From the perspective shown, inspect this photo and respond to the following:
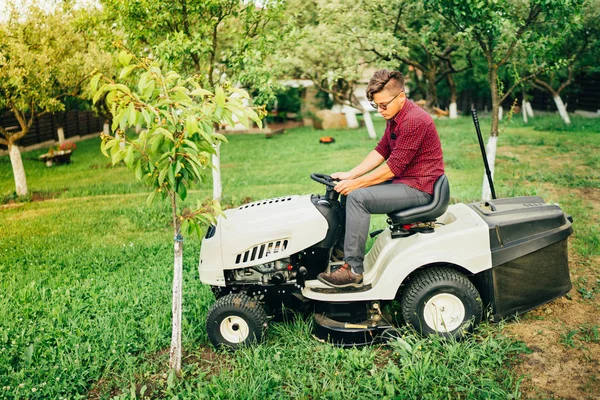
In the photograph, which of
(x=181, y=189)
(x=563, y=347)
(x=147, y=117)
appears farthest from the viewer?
(x=563, y=347)

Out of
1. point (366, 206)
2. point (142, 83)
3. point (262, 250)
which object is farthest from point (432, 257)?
point (142, 83)

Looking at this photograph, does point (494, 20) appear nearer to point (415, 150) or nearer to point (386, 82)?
point (386, 82)

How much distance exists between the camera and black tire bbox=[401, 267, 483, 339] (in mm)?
3850

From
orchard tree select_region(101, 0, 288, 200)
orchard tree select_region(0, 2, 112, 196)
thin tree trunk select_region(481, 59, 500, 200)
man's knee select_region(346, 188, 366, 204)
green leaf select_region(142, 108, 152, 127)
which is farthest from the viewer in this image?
orchard tree select_region(0, 2, 112, 196)

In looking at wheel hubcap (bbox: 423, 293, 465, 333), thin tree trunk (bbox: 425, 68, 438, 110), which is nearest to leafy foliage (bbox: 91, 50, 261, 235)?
wheel hubcap (bbox: 423, 293, 465, 333)

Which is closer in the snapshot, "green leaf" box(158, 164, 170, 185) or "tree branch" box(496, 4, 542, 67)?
"green leaf" box(158, 164, 170, 185)

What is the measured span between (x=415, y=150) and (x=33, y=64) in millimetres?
8916

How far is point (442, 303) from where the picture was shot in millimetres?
3932

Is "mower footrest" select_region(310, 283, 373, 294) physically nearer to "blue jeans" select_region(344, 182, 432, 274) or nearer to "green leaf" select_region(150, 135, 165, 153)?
"blue jeans" select_region(344, 182, 432, 274)

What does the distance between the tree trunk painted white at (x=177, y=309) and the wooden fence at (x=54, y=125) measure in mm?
13982

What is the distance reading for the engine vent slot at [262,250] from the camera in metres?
3.98

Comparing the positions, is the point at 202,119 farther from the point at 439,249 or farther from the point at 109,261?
Result: the point at 109,261

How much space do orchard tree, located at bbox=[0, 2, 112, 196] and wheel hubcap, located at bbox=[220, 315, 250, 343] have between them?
688 cm

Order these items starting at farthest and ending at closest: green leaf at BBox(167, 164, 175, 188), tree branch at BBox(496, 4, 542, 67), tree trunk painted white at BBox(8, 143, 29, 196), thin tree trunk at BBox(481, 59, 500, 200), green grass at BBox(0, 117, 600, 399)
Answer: tree trunk painted white at BBox(8, 143, 29, 196), thin tree trunk at BBox(481, 59, 500, 200), tree branch at BBox(496, 4, 542, 67), green grass at BBox(0, 117, 600, 399), green leaf at BBox(167, 164, 175, 188)
